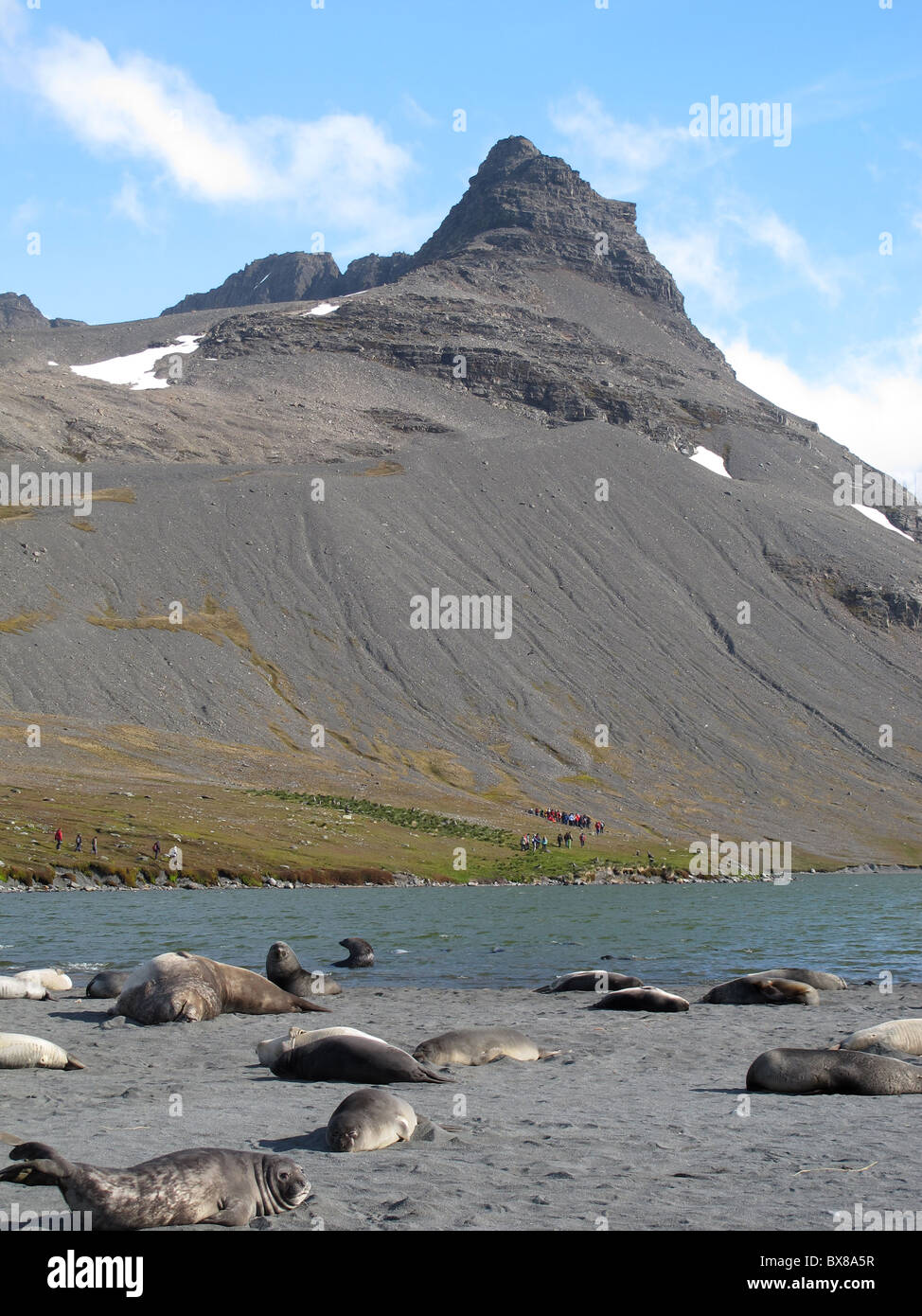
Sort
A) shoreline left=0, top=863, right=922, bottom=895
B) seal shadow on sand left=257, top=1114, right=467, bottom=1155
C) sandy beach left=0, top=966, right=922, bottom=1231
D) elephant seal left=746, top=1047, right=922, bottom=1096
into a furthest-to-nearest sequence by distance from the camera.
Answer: shoreline left=0, top=863, right=922, bottom=895 < elephant seal left=746, top=1047, right=922, bottom=1096 < seal shadow on sand left=257, top=1114, right=467, bottom=1155 < sandy beach left=0, top=966, right=922, bottom=1231

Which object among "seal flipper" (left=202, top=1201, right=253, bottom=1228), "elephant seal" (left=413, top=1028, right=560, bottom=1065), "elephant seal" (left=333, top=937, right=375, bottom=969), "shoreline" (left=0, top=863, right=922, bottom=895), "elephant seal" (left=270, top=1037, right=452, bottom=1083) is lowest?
"shoreline" (left=0, top=863, right=922, bottom=895)

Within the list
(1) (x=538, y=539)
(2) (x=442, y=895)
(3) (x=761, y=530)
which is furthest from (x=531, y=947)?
(3) (x=761, y=530)

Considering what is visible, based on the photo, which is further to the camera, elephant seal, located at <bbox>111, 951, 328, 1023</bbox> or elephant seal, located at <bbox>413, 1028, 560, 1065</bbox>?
elephant seal, located at <bbox>111, 951, 328, 1023</bbox>

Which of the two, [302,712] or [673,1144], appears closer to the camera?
[673,1144]

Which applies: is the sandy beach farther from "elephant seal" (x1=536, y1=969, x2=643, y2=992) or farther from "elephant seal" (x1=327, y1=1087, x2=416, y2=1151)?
"elephant seal" (x1=536, y1=969, x2=643, y2=992)

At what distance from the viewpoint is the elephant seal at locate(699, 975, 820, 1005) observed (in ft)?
90.8

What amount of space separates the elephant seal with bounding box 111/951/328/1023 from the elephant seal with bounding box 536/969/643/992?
7959 millimetres

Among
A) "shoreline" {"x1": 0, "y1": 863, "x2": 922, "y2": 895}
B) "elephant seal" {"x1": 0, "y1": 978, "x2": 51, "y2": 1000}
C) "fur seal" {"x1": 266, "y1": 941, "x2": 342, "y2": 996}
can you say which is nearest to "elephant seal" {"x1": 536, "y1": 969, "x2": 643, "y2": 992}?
"fur seal" {"x1": 266, "y1": 941, "x2": 342, "y2": 996}

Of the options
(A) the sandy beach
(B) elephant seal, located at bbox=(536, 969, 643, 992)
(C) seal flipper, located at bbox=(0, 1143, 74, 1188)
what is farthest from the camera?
(B) elephant seal, located at bbox=(536, 969, 643, 992)

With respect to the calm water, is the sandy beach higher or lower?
higher

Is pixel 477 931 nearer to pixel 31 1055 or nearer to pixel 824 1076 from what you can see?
pixel 31 1055

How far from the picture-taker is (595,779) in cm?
13175
